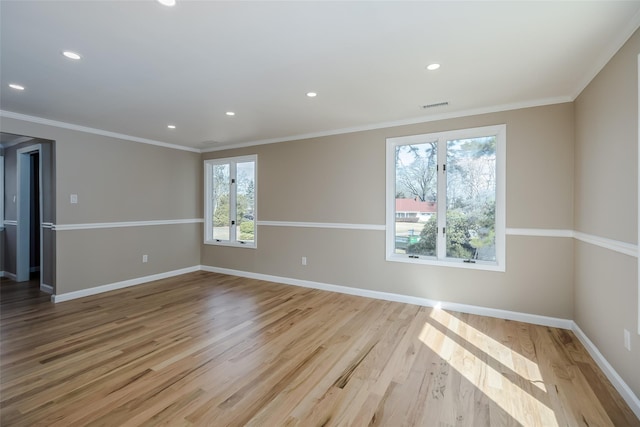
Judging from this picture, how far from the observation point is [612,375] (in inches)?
84.8

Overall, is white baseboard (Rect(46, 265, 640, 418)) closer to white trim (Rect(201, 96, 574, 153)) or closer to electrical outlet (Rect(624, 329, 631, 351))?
electrical outlet (Rect(624, 329, 631, 351))

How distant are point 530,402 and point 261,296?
3.20 meters

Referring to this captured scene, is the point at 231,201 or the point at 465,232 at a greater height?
the point at 231,201

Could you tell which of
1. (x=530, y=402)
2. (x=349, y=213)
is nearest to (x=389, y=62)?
(x=349, y=213)

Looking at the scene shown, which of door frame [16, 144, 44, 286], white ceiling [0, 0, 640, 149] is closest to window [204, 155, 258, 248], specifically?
white ceiling [0, 0, 640, 149]

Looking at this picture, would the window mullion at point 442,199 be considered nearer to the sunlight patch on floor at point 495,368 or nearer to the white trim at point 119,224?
the sunlight patch on floor at point 495,368

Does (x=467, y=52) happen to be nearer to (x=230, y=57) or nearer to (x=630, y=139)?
(x=630, y=139)

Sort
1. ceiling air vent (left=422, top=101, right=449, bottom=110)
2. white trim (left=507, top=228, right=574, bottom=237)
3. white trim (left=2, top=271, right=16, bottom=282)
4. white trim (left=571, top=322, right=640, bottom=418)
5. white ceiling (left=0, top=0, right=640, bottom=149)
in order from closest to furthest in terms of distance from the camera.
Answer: white ceiling (left=0, top=0, right=640, bottom=149), white trim (left=571, top=322, right=640, bottom=418), white trim (left=507, top=228, right=574, bottom=237), ceiling air vent (left=422, top=101, right=449, bottom=110), white trim (left=2, top=271, right=16, bottom=282)

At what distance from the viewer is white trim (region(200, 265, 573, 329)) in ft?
10.5

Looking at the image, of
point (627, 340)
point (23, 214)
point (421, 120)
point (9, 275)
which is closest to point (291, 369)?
point (627, 340)

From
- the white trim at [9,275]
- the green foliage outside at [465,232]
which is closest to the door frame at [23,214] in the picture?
the white trim at [9,275]

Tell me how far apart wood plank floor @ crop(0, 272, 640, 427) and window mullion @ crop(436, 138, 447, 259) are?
0.81 metres

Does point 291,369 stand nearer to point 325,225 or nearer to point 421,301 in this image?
point 421,301

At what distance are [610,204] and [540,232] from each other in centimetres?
105
